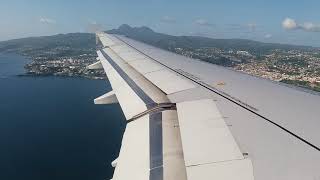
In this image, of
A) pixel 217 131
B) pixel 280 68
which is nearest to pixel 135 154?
pixel 217 131

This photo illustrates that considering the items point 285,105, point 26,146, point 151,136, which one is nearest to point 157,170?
point 151,136

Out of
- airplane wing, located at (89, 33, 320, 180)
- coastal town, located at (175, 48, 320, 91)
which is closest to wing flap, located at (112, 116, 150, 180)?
airplane wing, located at (89, 33, 320, 180)

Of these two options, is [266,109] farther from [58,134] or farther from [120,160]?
[58,134]

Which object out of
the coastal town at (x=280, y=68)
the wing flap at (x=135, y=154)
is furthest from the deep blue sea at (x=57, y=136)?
the wing flap at (x=135, y=154)

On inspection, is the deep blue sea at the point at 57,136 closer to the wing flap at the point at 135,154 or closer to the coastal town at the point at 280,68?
the coastal town at the point at 280,68

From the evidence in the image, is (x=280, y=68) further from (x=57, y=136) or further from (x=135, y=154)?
(x=135, y=154)

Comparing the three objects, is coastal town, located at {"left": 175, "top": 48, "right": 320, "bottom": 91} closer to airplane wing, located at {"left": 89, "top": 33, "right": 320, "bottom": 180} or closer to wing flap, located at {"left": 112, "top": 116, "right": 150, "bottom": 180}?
airplane wing, located at {"left": 89, "top": 33, "right": 320, "bottom": 180}
